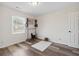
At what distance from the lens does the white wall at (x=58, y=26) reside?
400cm

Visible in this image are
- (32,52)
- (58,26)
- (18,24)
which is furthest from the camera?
(18,24)

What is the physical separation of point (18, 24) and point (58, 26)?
Result: 116 inches

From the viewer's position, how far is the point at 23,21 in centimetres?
523

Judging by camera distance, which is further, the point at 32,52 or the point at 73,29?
the point at 73,29

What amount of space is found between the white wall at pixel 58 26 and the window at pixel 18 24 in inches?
65.1

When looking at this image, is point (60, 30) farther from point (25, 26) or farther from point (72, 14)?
point (25, 26)

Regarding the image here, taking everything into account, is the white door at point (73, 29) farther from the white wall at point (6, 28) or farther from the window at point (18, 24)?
the white wall at point (6, 28)

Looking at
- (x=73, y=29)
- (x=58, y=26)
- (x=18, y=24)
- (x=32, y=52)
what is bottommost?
(x=32, y=52)

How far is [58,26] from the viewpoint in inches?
183

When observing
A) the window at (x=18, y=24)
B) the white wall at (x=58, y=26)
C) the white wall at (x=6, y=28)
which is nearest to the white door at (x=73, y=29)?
the white wall at (x=58, y=26)

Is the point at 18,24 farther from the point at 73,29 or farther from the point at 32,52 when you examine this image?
the point at 73,29

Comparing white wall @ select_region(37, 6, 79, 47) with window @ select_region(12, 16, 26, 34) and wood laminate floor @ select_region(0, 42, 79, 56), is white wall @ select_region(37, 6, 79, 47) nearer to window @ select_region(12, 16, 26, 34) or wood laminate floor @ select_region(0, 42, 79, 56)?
wood laminate floor @ select_region(0, 42, 79, 56)

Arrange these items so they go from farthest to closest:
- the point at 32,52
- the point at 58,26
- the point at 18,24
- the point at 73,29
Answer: the point at 18,24, the point at 58,26, the point at 73,29, the point at 32,52

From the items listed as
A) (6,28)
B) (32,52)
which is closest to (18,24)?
(6,28)
